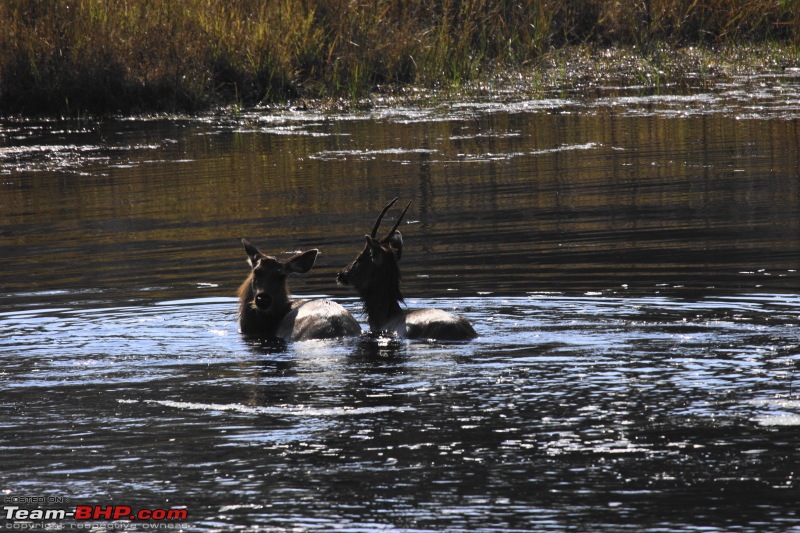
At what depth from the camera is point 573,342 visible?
943 cm

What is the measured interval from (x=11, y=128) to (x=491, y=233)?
12.4m

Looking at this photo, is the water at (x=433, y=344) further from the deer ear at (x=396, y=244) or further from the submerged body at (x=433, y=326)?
the deer ear at (x=396, y=244)

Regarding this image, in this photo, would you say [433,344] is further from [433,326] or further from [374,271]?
[374,271]

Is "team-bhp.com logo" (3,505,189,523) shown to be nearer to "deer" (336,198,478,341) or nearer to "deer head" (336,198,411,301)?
"deer" (336,198,478,341)

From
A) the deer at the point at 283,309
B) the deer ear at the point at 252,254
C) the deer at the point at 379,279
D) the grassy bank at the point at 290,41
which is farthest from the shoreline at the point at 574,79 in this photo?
the deer at the point at 379,279

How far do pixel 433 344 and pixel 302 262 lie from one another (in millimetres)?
2129

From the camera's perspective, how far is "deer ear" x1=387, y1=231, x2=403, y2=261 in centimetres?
1132

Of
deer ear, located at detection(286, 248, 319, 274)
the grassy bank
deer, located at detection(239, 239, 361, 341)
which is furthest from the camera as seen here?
the grassy bank

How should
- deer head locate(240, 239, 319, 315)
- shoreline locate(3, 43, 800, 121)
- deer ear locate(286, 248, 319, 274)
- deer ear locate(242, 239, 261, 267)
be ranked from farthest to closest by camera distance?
shoreline locate(3, 43, 800, 121)
deer ear locate(242, 239, 261, 267)
deer head locate(240, 239, 319, 315)
deer ear locate(286, 248, 319, 274)

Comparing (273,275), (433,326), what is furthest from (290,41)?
(433,326)

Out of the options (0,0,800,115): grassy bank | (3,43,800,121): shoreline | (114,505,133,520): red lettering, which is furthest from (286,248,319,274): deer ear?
(0,0,800,115): grassy bank

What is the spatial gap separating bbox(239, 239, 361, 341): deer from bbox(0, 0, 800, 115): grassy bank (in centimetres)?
1407

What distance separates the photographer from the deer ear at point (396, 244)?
446 inches

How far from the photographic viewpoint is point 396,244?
11.4 m
